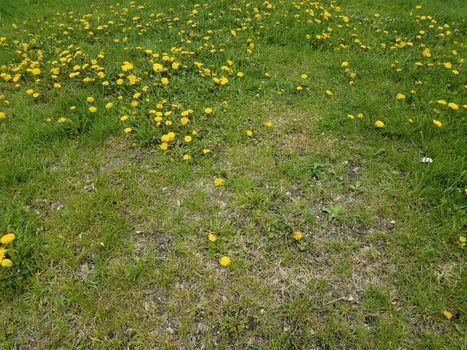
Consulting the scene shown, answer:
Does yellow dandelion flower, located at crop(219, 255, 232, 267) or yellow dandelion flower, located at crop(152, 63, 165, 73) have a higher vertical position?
yellow dandelion flower, located at crop(152, 63, 165, 73)

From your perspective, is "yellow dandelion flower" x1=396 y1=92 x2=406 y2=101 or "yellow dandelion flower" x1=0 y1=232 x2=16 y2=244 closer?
"yellow dandelion flower" x1=0 y1=232 x2=16 y2=244

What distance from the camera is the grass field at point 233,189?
257 centimetres

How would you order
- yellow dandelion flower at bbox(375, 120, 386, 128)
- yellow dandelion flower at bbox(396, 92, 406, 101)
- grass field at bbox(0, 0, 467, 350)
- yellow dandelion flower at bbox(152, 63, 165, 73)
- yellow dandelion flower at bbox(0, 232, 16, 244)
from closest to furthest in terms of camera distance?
grass field at bbox(0, 0, 467, 350), yellow dandelion flower at bbox(0, 232, 16, 244), yellow dandelion flower at bbox(375, 120, 386, 128), yellow dandelion flower at bbox(396, 92, 406, 101), yellow dandelion flower at bbox(152, 63, 165, 73)

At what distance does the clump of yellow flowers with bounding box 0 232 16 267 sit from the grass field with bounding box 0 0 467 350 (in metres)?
0.01

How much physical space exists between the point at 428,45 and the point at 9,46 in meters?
7.74

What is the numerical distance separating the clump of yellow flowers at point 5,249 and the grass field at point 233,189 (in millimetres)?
12

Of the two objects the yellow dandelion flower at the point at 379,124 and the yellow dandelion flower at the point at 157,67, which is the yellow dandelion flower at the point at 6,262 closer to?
the yellow dandelion flower at the point at 157,67

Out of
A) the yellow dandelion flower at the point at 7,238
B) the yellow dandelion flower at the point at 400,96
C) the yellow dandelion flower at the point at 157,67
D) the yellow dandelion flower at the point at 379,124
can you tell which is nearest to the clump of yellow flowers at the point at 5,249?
the yellow dandelion flower at the point at 7,238

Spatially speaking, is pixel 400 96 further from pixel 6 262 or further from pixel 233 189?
pixel 6 262

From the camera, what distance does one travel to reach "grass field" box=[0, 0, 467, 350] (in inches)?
101

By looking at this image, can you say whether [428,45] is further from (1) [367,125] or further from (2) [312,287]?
(2) [312,287]

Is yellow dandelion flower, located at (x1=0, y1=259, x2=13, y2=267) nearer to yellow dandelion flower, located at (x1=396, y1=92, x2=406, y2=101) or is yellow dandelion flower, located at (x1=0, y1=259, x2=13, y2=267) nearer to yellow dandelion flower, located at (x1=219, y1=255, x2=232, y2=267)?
yellow dandelion flower, located at (x1=219, y1=255, x2=232, y2=267)

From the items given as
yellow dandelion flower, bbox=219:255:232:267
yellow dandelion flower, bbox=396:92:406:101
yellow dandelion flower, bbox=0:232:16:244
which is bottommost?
yellow dandelion flower, bbox=219:255:232:267

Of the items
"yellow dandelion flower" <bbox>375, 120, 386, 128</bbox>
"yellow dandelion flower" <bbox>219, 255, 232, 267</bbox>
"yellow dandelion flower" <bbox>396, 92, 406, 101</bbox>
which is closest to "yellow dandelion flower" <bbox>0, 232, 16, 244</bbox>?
"yellow dandelion flower" <bbox>219, 255, 232, 267</bbox>
